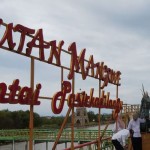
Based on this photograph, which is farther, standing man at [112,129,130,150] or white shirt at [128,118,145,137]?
white shirt at [128,118,145,137]

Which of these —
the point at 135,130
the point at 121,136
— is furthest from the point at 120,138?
the point at 135,130

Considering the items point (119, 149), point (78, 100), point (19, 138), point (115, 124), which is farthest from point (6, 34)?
point (19, 138)

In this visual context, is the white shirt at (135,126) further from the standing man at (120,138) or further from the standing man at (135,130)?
the standing man at (120,138)

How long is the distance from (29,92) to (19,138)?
46099mm

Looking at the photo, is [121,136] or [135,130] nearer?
[121,136]

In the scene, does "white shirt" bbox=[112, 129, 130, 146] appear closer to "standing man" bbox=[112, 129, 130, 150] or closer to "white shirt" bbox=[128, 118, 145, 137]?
"standing man" bbox=[112, 129, 130, 150]

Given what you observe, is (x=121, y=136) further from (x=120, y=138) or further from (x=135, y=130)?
(x=135, y=130)

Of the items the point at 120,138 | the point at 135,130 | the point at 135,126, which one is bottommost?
the point at 120,138

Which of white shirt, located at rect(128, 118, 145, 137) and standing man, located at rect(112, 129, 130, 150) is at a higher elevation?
white shirt, located at rect(128, 118, 145, 137)

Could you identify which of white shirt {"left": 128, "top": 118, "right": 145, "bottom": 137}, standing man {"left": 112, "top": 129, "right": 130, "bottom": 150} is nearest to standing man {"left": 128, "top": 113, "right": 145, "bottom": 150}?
white shirt {"left": 128, "top": 118, "right": 145, "bottom": 137}

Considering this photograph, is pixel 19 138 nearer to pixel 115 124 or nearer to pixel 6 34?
pixel 115 124

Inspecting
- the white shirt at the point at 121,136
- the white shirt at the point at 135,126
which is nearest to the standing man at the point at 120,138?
the white shirt at the point at 121,136

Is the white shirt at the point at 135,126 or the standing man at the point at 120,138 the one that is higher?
the white shirt at the point at 135,126

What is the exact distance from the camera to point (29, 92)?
22.8 ft
